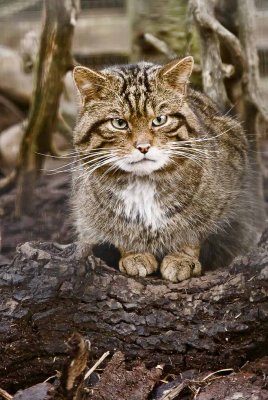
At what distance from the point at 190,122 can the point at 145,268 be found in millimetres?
600

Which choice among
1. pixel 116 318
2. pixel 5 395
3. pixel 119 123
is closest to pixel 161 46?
pixel 119 123

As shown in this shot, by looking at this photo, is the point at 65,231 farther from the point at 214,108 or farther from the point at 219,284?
the point at 219,284

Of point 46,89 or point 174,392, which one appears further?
point 46,89

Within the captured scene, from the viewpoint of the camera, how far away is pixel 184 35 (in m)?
4.57

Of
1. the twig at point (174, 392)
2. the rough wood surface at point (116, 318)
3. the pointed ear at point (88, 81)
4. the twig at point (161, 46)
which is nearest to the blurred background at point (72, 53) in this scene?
the twig at point (161, 46)

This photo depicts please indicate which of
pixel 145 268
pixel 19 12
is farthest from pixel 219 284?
pixel 19 12

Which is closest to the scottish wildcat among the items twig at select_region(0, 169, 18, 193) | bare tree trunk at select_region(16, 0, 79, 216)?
bare tree trunk at select_region(16, 0, 79, 216)

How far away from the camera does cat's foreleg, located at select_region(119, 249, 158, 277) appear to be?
3.11 m

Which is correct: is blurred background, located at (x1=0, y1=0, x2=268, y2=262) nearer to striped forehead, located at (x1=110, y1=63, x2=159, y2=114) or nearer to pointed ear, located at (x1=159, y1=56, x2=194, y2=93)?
striped forehead, located at (x1=110, y1=63, x2=159, y2=114)

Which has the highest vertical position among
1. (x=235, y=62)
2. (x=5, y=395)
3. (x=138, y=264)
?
(x=235, y=62)

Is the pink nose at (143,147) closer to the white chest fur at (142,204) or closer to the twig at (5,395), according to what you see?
the white chest fur at (142,204)

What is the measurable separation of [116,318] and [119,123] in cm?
73

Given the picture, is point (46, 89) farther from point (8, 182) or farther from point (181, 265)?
point (181, 265)

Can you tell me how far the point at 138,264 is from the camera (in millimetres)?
3143
